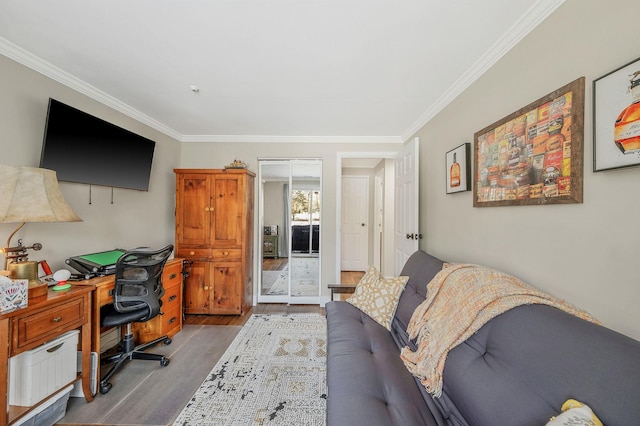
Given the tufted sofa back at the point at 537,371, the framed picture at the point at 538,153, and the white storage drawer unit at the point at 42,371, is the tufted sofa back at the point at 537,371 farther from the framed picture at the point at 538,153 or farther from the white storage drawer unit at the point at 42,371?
the white storage drawer unit at the point at 42,371

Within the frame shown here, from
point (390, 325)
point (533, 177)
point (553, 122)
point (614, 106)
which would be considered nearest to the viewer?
point (614, 106)

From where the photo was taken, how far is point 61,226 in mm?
1950

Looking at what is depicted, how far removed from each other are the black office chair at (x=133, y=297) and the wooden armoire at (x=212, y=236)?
892 millimetres

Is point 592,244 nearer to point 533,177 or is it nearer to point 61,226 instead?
point 533,177

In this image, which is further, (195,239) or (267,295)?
(267,295)

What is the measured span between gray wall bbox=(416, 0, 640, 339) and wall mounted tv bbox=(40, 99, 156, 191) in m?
3.12

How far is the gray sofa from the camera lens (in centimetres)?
69

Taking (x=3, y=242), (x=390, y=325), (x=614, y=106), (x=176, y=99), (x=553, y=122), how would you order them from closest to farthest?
(x=614, y=106) < (x=553, y=122) < (x=3, y=242) < (x=390, y=325) < (x=176, y=99)

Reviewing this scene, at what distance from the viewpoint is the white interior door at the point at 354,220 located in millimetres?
5375

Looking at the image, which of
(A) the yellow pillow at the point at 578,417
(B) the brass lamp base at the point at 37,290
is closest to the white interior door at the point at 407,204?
(A) the yellow pillow at the point at 578,417

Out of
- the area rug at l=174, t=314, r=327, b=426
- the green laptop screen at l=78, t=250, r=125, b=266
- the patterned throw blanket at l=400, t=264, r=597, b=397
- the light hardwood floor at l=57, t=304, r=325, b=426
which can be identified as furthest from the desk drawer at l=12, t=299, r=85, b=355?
the patterned throw blanket at l=400, t=264, r=597, b=397

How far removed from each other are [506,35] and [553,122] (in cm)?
68

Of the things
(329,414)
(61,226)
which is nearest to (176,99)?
(61,226)

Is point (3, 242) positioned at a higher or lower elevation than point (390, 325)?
higher
